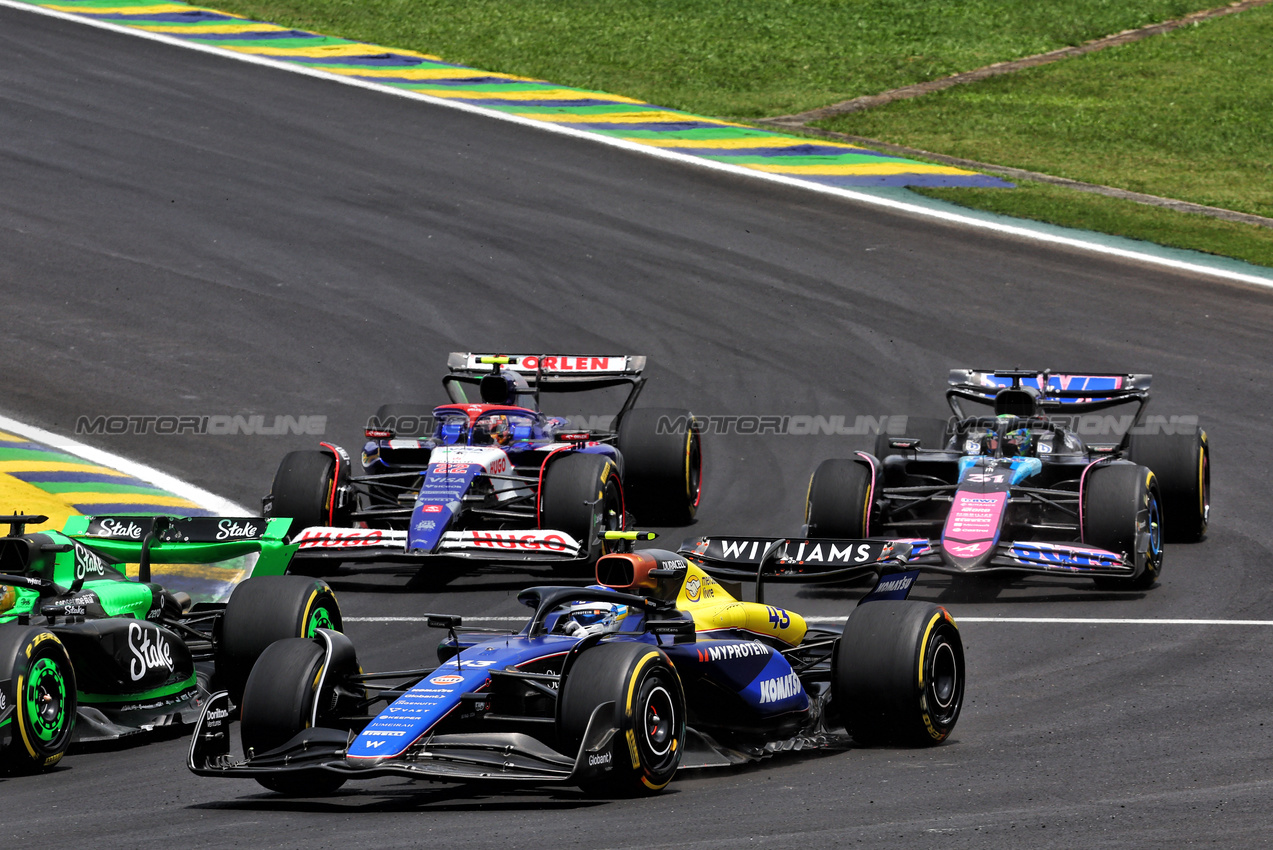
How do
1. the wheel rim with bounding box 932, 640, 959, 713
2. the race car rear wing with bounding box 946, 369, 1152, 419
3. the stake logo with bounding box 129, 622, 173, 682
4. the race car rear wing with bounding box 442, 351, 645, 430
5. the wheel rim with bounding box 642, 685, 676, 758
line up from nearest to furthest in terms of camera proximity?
the wheel rim with bounding box 642, 685, 676, 758 < the wheel rim with bounding box 932, 640, 959, 713 < the stake logo with bounding box 129, 622, 173, 682 < the race car rear wing with bounding box 946, 369, 1152, 419 < the race car rear wing with bounding box 442, 351, 645, 430

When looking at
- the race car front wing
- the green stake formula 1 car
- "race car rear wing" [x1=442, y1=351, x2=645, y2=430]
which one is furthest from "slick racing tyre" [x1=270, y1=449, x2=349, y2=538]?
the race car front wing

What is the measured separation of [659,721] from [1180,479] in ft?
27.7

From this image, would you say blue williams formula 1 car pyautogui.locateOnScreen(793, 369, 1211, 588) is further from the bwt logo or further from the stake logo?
the bwt logo

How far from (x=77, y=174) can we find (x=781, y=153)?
11458mm

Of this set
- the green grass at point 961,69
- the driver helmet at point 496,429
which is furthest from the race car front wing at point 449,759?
the green grass at point 961,69

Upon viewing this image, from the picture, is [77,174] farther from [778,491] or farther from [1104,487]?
[1104,487]

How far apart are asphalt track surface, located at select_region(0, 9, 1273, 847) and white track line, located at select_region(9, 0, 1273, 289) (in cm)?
43

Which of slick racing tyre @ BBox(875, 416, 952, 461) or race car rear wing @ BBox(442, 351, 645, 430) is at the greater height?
race car rear wing @ BBox(442, 351, 645, 430)

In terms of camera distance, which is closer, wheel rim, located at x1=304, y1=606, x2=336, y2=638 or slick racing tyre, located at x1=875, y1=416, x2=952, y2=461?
wheel rim, located at x1=304, y1=606, x2=336, y2=638

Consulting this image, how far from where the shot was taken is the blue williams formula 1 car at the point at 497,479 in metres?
14.0

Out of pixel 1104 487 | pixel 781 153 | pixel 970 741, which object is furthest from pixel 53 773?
pixel 781 153

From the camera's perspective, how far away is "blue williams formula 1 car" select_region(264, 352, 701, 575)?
1395 cm

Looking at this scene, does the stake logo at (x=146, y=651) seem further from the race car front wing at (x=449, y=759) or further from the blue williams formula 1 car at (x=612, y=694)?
the race car front wing at (x=449, y=759)

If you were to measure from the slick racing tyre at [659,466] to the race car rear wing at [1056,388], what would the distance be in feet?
8.43
